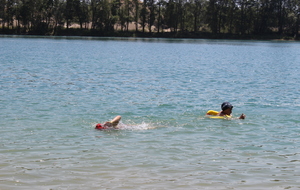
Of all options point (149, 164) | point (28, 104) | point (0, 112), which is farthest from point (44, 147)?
point (28, 104)

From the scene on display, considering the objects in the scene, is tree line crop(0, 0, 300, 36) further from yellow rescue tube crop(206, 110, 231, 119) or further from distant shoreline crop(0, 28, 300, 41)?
yellow rescue tube crop(206, 110, 231, 119)

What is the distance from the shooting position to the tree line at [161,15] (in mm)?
141875

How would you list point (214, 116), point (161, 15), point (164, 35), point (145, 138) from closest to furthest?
point (145, 138) < point (214, 116) < point (164, 35) < point (161, 15)

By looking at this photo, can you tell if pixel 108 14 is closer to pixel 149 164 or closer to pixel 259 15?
pixel 259 15

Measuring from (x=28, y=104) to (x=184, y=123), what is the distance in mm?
7372

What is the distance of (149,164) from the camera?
10359 mm

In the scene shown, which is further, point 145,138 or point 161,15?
point 161,15

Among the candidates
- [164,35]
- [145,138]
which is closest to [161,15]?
[164,35]

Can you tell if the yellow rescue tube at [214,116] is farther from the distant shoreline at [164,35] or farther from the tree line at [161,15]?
the distant shoreline at [164,35]

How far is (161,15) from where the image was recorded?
6083 inches

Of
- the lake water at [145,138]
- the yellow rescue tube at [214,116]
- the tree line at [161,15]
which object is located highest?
the tree line at [161,15]

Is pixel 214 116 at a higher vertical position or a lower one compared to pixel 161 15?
lower

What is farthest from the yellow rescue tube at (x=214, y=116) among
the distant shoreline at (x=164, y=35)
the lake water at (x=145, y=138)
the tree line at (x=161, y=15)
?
the distant shoreline at (x=164, y=35)

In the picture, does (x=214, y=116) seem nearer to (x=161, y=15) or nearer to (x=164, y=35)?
(x=164, y=35)
